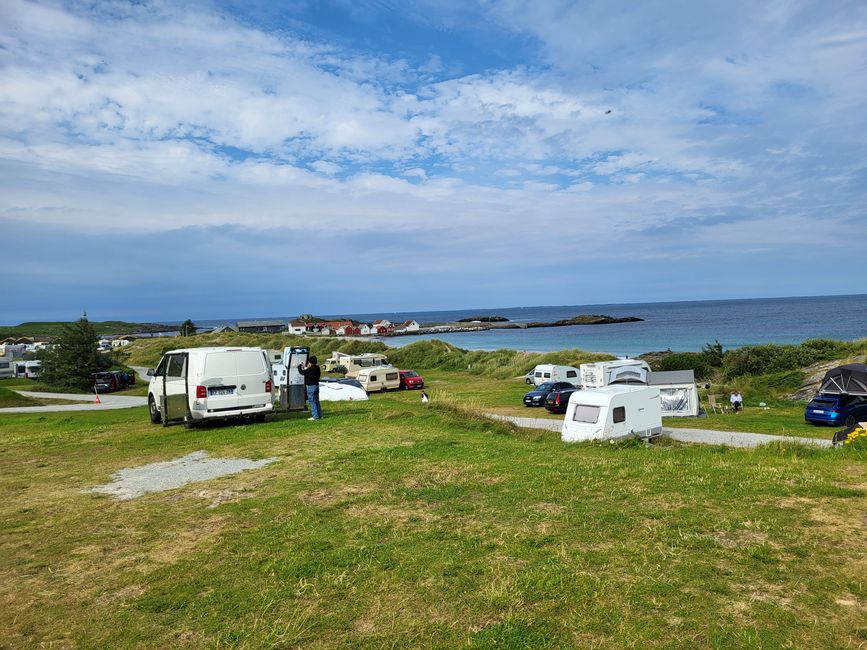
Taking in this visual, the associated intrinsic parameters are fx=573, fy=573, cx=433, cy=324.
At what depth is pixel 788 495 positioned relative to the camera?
24.3ft

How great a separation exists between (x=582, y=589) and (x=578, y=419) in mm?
12262

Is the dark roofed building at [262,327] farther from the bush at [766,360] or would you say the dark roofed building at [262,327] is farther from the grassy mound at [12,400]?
the bush at [766,360]

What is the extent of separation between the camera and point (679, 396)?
28.7 meters

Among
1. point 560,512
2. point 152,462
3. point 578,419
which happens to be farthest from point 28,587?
point 578,419

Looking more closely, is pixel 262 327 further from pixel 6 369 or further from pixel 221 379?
pixel 221 379

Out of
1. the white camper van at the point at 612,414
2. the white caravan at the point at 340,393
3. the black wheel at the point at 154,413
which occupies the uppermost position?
the black wheel at the point at 154,413

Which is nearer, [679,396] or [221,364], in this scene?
[221,364]

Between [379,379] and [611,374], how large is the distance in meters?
17.2

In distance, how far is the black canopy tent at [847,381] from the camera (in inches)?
1005

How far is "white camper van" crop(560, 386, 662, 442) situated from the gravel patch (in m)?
9.06

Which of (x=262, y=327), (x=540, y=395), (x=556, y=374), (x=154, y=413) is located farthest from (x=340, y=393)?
(x=262, y=327)

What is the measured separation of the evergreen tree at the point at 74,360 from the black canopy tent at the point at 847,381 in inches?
2134

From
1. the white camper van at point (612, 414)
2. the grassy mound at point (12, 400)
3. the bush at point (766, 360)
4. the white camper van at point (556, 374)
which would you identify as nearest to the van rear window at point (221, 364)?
the white camper van at point (612, 414)

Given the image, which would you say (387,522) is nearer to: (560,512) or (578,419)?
(560,512)
